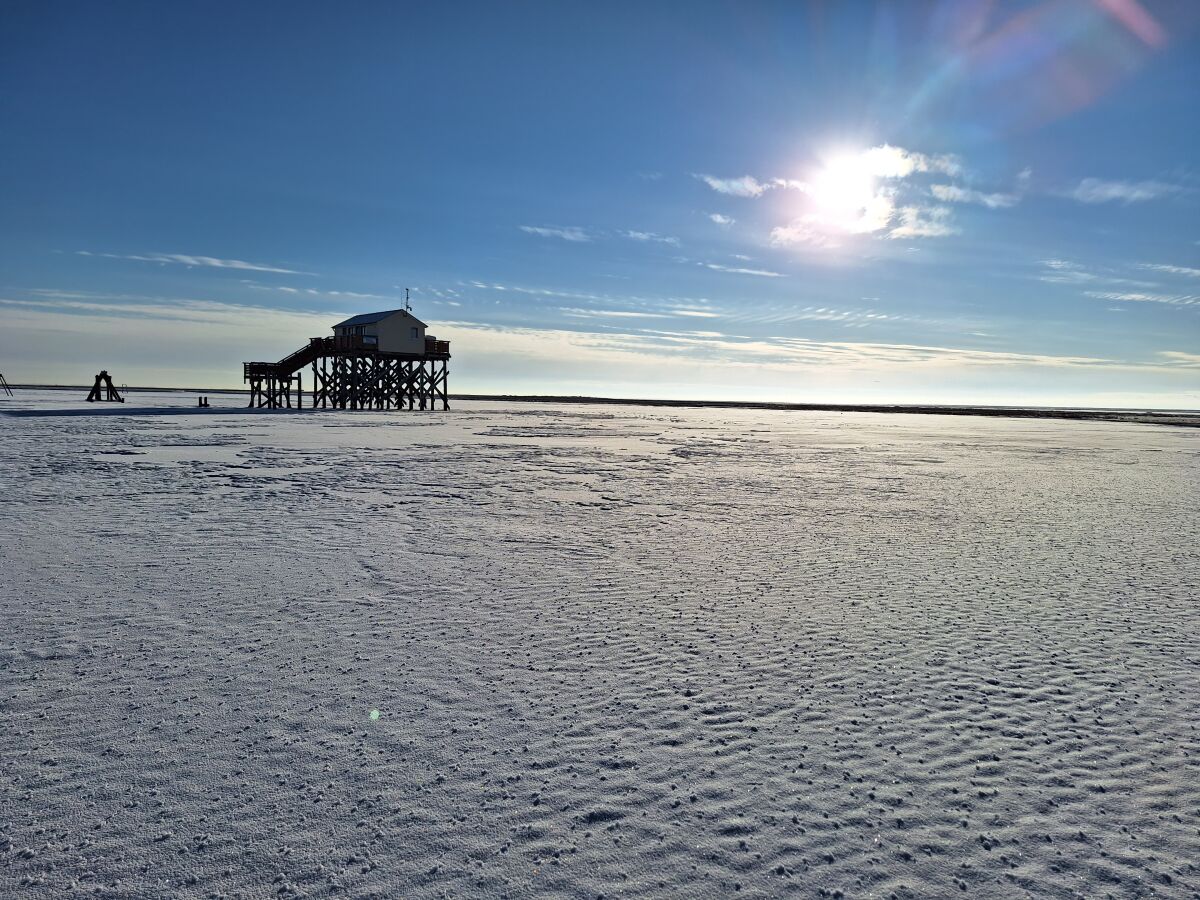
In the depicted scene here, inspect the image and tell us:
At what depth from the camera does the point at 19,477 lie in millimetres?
14266

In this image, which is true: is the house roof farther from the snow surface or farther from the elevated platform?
the snow surface

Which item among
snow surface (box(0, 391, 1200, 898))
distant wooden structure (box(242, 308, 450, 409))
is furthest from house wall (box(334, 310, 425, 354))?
snow surface (box(0, 391, 1200, 898))

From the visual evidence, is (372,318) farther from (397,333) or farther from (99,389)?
(99,389)

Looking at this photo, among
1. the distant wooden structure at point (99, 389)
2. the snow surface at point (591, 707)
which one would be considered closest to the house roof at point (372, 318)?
the distant wooden structure at point (99, 389)

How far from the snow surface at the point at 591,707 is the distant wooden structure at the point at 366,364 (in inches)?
1687

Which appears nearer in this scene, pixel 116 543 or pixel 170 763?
pixel 170 763

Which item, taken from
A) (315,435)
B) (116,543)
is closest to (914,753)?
(116,543)

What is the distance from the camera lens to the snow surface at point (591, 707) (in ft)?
10.5

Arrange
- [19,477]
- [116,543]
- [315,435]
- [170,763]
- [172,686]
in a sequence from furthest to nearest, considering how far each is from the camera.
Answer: [315,435], [19,477], [116,543], [172,686], [170,763]

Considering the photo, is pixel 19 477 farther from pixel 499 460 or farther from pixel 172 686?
pixel 172 686

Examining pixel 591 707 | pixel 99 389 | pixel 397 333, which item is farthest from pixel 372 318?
pixel 591 707

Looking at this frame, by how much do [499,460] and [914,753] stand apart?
54.8ft

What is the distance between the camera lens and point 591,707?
4.67 meters

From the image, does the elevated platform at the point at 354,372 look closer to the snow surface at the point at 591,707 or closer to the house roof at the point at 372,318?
the house roof at the point at 372,318
